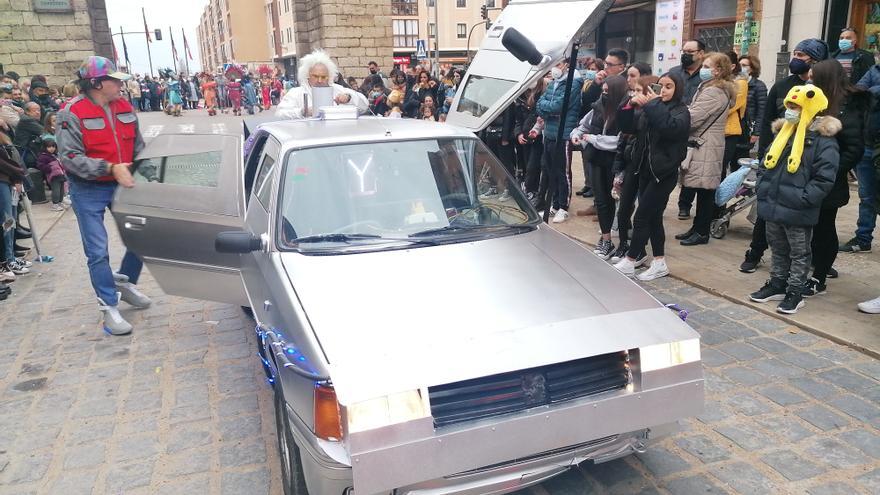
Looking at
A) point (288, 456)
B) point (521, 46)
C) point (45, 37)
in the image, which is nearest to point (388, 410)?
point (288, 456)

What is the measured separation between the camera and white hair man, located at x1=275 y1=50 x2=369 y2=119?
6738 millimetres

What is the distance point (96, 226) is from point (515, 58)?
3.87 m

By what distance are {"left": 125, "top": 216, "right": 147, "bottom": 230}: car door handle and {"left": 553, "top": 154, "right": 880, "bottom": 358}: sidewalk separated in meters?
4.79

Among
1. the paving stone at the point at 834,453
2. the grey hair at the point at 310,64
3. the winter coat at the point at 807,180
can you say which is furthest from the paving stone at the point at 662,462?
the grey hair at the point at 310,64

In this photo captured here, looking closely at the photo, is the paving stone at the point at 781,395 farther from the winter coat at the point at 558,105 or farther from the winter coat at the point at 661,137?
the winter coat at the point at 558,105

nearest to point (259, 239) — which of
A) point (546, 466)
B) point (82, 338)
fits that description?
point (546, 466)

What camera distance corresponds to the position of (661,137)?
5.55m

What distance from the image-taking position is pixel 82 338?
17.2 feet

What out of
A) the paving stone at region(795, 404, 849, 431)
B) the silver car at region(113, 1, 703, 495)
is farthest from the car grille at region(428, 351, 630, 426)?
the paving stone at region(795, 404, 849, 431)

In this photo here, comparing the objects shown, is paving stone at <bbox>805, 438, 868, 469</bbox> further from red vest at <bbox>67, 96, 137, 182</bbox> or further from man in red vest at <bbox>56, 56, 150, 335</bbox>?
red vest at <bbox>67, 96, 137, 182</bbox>

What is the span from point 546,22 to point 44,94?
1379 cm

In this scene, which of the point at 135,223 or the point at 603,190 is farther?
the point at 603,190

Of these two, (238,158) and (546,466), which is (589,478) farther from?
(238,158)

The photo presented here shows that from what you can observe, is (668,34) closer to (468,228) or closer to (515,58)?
(515,58)
